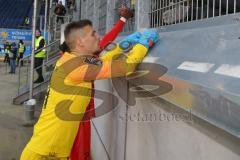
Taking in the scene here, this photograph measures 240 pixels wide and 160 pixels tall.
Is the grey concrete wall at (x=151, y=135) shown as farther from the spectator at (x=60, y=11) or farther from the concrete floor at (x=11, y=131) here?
the spectator at (x=60, y=11)

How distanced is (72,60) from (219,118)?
65.7 inches

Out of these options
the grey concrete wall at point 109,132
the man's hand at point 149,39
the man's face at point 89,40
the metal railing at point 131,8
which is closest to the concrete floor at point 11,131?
the grey concrete wall at point 109,132

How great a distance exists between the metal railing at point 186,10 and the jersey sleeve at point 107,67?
1.73 feet

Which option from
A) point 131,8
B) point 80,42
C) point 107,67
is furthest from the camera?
point 131,8

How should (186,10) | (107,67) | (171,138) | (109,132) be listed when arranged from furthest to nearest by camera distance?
1. (109,132)
2. (186,10)
3. (107,67)
4. (171,138)

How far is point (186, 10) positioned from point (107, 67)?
82cm

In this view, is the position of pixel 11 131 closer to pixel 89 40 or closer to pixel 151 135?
Result: pixel 89 40

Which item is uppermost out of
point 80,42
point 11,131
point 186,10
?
point 186,10

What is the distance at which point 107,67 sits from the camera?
9.66ft

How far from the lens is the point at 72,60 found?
Answer: 9.98 feet

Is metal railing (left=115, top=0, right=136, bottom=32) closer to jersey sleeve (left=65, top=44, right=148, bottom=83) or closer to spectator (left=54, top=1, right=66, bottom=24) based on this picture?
jersey sleeve (left=65, top=44, right=148, bottom=83)

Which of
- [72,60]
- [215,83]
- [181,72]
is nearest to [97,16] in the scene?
[72,60]

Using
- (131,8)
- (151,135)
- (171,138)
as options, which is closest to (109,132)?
(131,8)

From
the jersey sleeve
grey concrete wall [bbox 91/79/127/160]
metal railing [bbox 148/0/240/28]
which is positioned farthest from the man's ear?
grey concrete wall [bbox 91/79/127/160]
